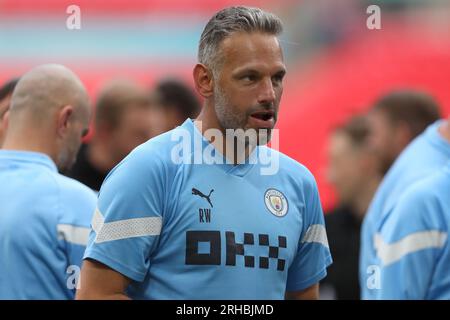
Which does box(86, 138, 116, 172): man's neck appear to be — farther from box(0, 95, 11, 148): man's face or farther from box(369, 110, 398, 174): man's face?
box(369, 110, 398, 174): man's face

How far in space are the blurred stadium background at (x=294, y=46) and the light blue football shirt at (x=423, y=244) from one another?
5.59 m

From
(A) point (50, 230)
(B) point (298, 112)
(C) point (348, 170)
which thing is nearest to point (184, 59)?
(B) point (298, 112)

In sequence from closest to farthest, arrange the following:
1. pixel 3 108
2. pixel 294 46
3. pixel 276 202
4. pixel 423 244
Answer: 1. pixel 276 202
2. pixel 423 244
3. pixel 3 108
4. pixel 294 46

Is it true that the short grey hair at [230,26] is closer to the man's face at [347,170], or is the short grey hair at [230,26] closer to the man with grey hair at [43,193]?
the man with grey hair at [43,193]

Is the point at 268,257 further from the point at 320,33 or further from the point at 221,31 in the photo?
the point at 320,33

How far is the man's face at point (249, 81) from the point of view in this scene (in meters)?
3.79

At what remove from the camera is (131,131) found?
21.7 feet

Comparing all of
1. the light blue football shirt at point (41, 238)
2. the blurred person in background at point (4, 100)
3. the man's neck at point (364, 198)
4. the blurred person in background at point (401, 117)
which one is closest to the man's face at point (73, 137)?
the light blue football shirt at point (41, 238)

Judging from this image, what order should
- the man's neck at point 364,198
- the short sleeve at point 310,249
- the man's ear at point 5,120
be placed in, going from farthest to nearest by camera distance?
the man's neck at point 364,198
the man's ear at point 5,120
the short sleeve at point 310,249

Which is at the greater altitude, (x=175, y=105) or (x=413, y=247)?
(x=175, y=105)

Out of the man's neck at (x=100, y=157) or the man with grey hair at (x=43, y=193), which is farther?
the man's neck at (x=100, y=157)

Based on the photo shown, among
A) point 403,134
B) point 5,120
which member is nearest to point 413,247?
point 5,120

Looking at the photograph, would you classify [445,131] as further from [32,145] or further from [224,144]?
[32,145]

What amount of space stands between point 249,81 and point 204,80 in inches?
7.9
